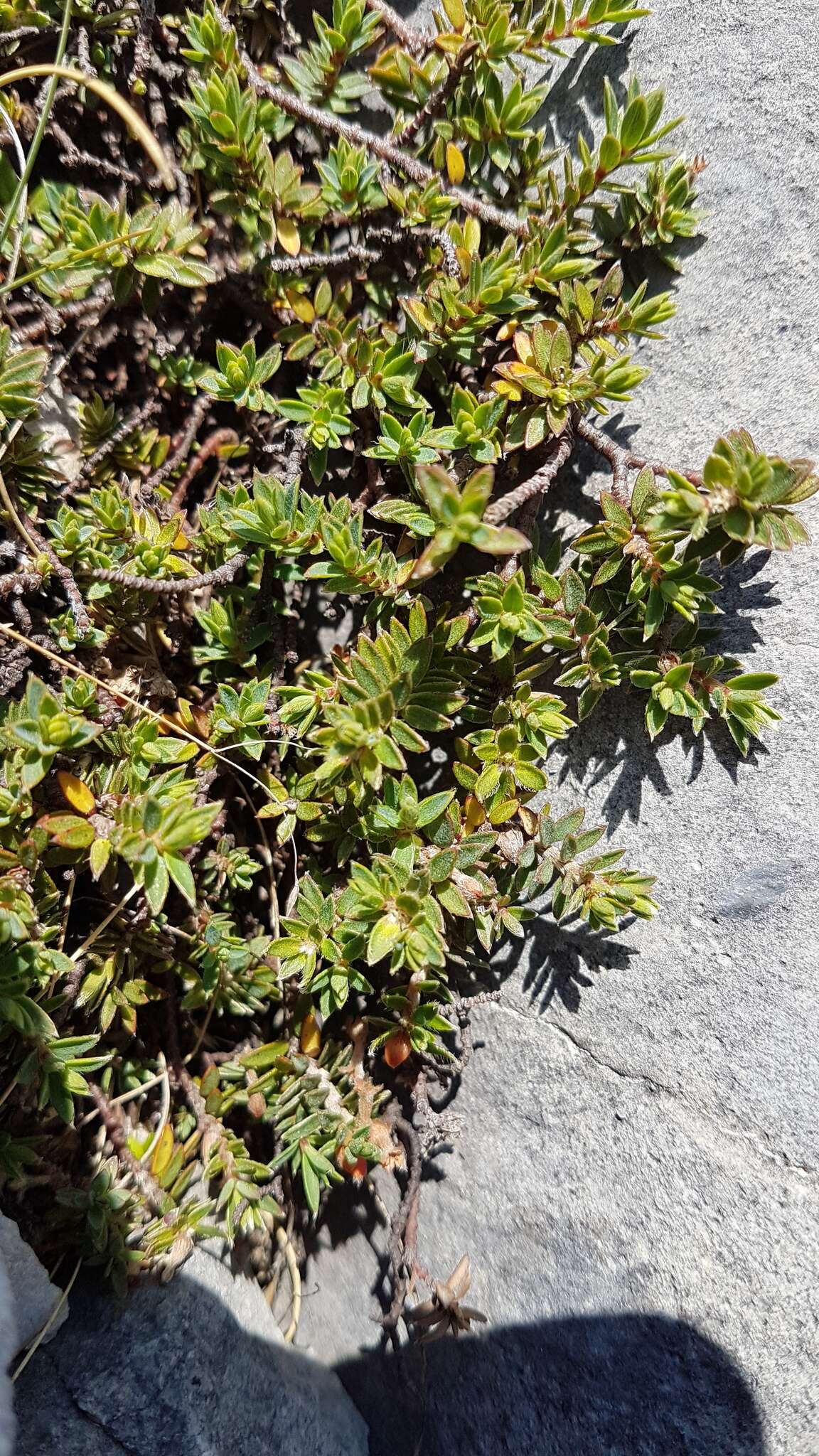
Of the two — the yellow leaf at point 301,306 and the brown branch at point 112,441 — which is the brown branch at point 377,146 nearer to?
the yellow leaf at point 301,306

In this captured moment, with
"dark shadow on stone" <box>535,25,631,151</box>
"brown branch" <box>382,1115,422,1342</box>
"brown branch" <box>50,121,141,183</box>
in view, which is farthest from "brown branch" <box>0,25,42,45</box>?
"brown branch" <box>382,1115,422,1342</box>

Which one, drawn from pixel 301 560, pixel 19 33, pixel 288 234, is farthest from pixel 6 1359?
pixel 19 33

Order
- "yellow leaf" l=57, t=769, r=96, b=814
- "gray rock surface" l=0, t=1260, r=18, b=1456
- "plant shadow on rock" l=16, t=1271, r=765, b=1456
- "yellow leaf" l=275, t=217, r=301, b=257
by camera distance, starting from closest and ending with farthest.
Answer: "gray rock surface" l=0, t=1260, r=18, b=1456 < "yellow leaf" l=57, t=769, r=96, b=814 < "plant shadow on rock" l=16, t=1271, r=765, b=1456 < "yellow leaf" l=275, t=217, r=301, b=257

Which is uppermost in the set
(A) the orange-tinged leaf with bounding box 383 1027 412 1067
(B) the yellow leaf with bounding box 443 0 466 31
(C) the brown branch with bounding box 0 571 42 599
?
(B) the yellow leaf with bounding box 443 0 466 31

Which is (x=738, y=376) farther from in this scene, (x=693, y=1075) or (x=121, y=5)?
(x=121, y=5)

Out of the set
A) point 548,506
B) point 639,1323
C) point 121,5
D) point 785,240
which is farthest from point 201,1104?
point 121,5

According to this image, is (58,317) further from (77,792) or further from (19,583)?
(77,792)

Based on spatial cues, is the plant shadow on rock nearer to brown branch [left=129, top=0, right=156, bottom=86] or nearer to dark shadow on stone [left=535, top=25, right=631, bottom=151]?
dark shadow on stone [left=535, top=25, right=631, bottom=151]
